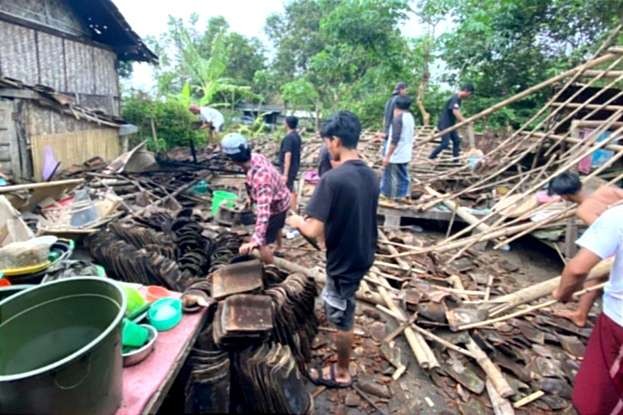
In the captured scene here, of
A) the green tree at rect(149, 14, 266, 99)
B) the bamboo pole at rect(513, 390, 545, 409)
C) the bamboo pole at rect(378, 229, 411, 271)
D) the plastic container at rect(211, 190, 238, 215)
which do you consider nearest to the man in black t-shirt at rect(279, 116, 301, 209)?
the plastic container at rect(211, 190, 238, 215)

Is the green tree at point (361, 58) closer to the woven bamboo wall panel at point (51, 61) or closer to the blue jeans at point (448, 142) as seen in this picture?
the blue jeans at point (448, 142)

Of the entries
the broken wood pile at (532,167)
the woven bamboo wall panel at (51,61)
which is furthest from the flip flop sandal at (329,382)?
the woven bamboo wall panel at (51,61)

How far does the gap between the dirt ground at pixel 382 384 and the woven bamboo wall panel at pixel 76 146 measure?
23.4ft

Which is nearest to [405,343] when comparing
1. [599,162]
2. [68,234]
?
[68,234]

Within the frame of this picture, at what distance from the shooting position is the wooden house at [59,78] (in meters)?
7.65

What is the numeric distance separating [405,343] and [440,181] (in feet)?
15.8

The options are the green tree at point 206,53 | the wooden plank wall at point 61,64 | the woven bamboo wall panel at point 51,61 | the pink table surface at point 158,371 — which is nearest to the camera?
the pink table surface at point 158,371

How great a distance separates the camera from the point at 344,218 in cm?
268

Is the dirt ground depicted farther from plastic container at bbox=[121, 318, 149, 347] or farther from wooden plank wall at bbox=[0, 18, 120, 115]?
wooden plank wall at bbox=[0, 18, 120, 115]

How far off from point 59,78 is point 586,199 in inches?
444

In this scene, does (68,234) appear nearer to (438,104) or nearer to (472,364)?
(472,364)

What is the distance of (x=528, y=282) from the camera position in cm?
506

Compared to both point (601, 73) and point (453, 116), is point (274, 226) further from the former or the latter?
point (453, 116)

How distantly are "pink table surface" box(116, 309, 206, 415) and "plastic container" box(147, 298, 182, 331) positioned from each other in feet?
0.13
